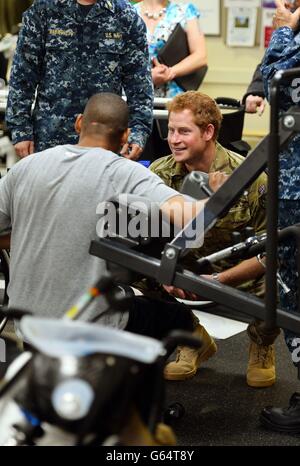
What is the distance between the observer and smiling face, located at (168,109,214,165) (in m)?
3.74

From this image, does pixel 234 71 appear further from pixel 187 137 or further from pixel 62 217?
pixel 62 217

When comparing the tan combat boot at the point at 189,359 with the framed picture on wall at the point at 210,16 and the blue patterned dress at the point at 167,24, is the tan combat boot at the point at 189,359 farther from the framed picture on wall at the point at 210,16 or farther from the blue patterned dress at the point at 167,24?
the framed picture on wall at the point at 210,16

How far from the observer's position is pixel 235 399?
12.2ft

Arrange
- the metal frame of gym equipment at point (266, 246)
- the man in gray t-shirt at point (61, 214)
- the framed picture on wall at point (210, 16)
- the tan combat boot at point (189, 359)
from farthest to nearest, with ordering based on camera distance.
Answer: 1. the framed picture on wall at point (210, 16)
2. the tan combat boot at point (189, 359)
3. the man in gray t-shirt at point (61, 214)
4. the metal frame of gym equipment at point (266, 246)

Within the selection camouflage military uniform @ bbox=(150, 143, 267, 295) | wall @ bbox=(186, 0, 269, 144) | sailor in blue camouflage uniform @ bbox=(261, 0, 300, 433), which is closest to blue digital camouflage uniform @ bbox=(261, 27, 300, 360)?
sailor in blue camouflage uniform @ bbox=(261, 0, 300, 433)

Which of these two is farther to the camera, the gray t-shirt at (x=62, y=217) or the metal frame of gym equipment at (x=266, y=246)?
the gray t-shirt at (x=62, y=217)

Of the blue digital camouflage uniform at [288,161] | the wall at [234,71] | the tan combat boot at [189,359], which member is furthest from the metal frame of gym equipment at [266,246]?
the wall at [234,71]

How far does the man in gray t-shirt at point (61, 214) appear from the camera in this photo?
2.89 meters

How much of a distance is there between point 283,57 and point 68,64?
3.63 feet

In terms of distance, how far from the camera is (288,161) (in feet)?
10.8

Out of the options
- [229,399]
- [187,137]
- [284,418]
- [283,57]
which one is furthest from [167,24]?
[284,418]

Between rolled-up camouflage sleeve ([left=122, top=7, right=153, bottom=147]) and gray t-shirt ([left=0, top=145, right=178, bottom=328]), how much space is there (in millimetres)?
1176

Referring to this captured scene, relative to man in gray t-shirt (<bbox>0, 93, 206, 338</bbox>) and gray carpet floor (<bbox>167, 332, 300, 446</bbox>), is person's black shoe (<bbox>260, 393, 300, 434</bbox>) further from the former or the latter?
man in gray t-shirt (<bbox>0, 93, 206, 338</bbox>)
